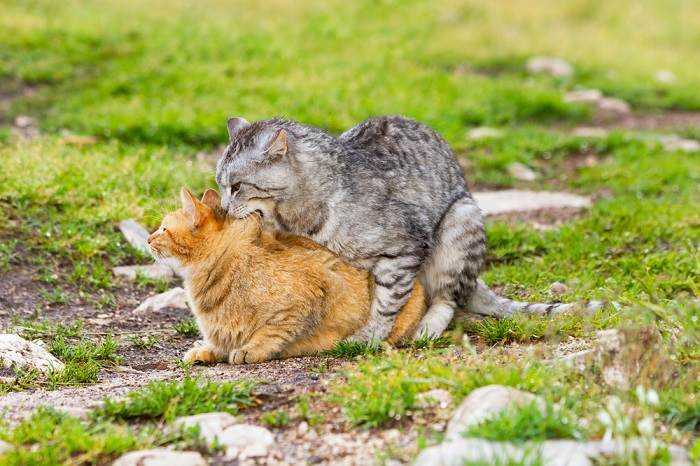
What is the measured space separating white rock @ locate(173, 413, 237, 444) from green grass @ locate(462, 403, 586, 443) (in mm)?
1317

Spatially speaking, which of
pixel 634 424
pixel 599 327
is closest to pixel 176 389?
pixel 634 424

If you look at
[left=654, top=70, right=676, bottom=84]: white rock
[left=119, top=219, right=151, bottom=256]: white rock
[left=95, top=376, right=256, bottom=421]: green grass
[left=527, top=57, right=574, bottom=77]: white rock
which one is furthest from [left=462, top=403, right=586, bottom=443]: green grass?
[left=654, top=70, right=676, bottom=84]: white rock

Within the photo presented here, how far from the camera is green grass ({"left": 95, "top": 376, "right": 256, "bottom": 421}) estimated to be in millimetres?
5473

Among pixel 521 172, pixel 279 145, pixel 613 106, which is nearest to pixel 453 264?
pixel 279 145

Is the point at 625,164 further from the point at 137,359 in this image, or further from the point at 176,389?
the point at 176,389

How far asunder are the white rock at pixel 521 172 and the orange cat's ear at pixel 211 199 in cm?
636

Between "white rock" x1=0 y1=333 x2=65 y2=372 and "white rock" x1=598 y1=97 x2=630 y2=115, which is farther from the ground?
"white rock" x1=0 y1=333 x2=65 y2=372

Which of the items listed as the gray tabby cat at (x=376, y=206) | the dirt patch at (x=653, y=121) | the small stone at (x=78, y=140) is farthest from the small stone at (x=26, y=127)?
the dirt patch at (x=653, y=121)

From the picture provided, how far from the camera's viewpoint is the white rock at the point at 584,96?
663 inches

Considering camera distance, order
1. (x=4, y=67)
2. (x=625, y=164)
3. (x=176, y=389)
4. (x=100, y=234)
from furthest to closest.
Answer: (x=4, y=67), (x=625, y=164), (x=100, y=234), (x=176, y=389)

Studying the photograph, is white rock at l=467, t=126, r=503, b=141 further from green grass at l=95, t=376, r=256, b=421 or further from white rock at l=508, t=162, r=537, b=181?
green grass at l=95, t=376, r=256, b=421

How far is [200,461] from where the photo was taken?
4898 mm

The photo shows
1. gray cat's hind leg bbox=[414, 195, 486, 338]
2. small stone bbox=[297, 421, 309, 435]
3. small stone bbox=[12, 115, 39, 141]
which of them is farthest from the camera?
small stone bbox=[12, 115, 39, 141]

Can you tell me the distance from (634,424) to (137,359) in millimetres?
4033
